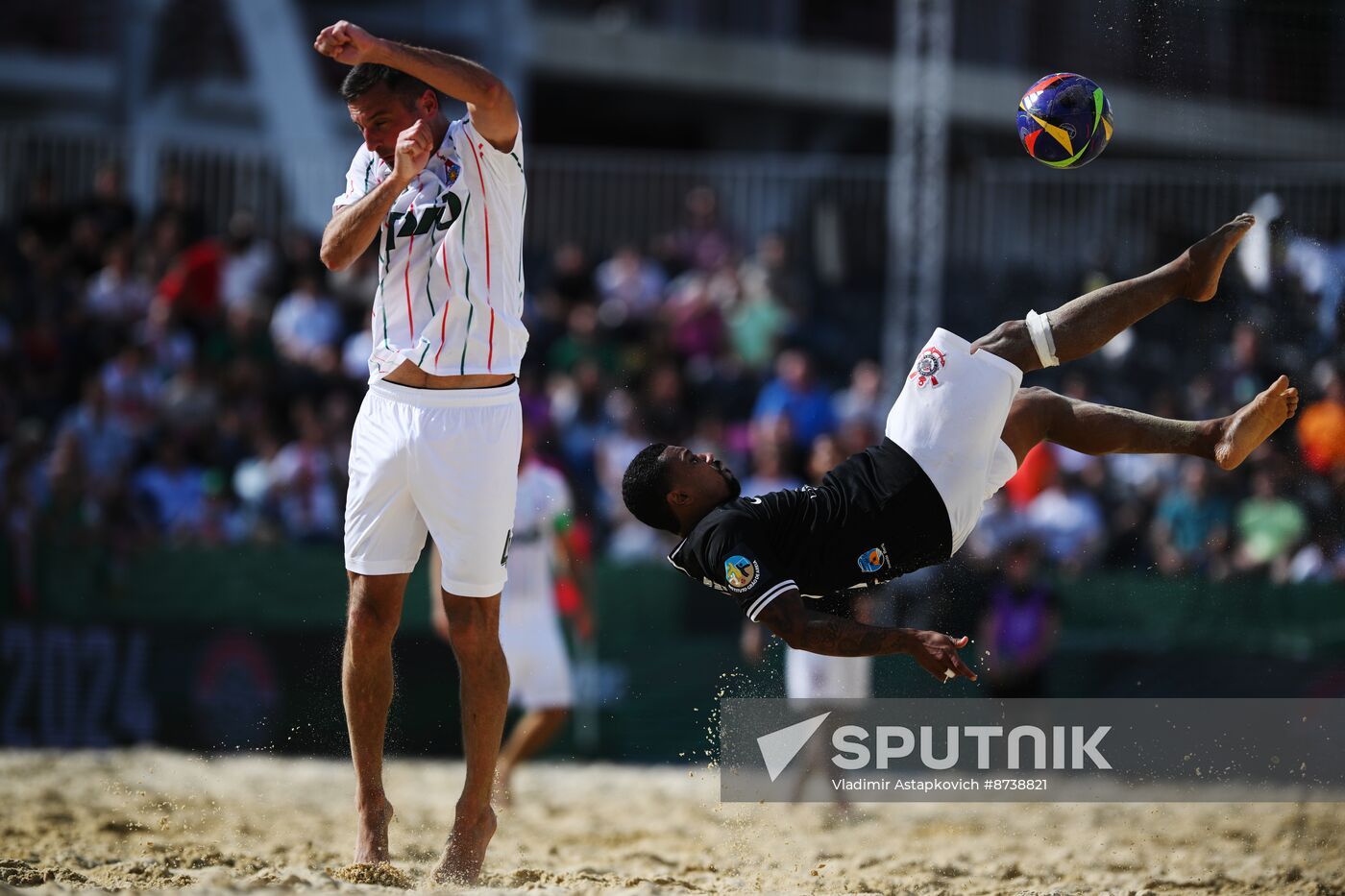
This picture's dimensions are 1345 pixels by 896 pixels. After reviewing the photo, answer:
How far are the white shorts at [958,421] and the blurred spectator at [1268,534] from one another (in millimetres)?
4890

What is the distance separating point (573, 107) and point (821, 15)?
380 cm

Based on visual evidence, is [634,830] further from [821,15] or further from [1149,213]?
[821,15]

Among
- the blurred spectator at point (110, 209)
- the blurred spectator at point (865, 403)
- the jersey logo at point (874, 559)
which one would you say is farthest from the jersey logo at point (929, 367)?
the blurred spectator at point (110, 209)

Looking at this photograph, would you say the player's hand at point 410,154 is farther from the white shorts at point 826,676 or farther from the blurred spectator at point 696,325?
the blurred spectator at point 696,325

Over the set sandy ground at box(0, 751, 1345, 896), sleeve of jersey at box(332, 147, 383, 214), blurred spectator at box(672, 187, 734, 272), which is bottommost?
sandy ground at box(0, 751, 1345, 896)

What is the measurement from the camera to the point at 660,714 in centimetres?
1068

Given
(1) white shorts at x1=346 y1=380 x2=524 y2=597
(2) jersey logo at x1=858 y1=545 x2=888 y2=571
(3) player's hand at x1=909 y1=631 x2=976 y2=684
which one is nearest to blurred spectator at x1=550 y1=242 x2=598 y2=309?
(1) white shorts at x1=346 y1=380 x2=524 y2=597

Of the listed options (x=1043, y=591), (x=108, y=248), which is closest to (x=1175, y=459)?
(x=1043, y=591)

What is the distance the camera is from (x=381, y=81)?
566cm

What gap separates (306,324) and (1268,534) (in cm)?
751

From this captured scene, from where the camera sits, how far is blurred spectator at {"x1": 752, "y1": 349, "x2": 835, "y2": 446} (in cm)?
1170

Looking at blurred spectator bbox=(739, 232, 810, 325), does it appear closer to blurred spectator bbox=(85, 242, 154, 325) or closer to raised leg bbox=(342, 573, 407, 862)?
blurred spectator bbox=(85, 242, 154, 325)

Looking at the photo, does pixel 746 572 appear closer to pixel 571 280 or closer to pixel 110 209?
pixel 571 280

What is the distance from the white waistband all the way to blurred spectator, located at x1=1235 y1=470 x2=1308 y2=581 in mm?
6317
